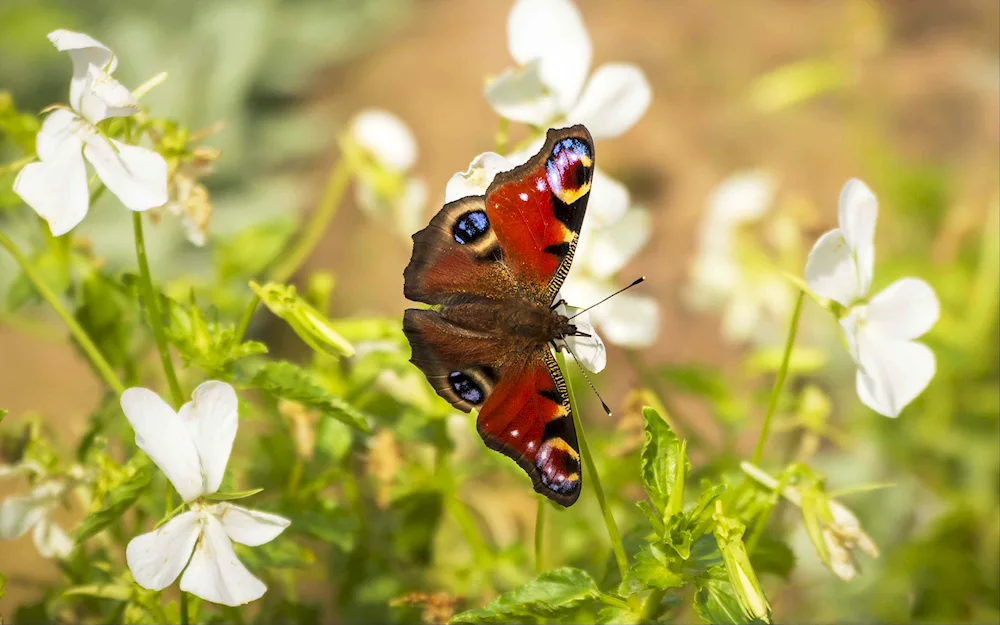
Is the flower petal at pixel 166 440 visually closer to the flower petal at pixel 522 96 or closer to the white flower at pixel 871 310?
the flower petal at pixel 522 96

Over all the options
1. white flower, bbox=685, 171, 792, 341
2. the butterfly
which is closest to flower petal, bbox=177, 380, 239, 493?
the butterfly

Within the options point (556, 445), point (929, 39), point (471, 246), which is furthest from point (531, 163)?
point (929, 39)

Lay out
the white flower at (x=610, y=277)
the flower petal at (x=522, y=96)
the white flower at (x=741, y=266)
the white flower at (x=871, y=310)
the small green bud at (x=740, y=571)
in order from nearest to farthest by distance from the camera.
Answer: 1. the small green bud at (x=740, y=571)
2. the white flower at (x=871, y=310)
3. the flower petal at (x=522, y=96)
4. the white flower at (x=610, y=277)
5. the white flower at (x=741, y=266)

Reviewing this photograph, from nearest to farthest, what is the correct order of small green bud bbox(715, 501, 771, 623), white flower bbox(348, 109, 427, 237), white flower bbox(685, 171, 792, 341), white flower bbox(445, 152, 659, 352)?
1. small green bud bbox(715, 501, 771, 623)
2. white flower bbox(445, 152, 659, 352)
3. white flower bbox(348, 109, 427, 237)
4. white flower bbox(685, 171, 792, 341)

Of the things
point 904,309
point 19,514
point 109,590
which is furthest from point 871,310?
point 19,514

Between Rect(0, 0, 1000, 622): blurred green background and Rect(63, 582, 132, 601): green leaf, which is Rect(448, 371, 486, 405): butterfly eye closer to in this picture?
Rect(63, 582, 132, 601): green leaf

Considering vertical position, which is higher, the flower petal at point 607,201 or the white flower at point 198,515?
the flower petal at point 607,201

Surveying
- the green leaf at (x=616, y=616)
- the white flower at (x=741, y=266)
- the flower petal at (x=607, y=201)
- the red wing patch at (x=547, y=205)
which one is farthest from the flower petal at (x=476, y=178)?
the white flower at (x=741, y=266)
